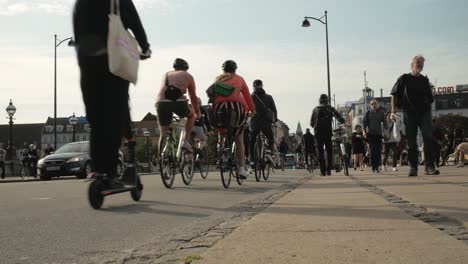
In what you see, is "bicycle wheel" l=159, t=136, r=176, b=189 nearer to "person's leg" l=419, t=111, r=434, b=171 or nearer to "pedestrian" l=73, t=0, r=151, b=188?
"pedestrian" l=73, t=0, r=151, b=188

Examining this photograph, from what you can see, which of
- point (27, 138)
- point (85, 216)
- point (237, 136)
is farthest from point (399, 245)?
point (27, 138)

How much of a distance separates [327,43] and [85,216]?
3540 centimetres

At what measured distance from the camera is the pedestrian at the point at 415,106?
10047 millimetres

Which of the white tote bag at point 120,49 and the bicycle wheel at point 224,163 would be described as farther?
the bicycle wheel at point 224,163

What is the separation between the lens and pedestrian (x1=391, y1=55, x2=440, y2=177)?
10.0m

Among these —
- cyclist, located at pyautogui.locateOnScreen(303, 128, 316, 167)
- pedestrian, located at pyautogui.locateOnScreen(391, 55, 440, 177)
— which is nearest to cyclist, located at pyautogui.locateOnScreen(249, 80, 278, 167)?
pedestrian, located at pyautogui.locateOnScreen(391, 55, 440, 177)

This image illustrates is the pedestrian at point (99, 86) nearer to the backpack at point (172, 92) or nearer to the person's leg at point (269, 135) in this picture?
the backpack at point (172, 92)

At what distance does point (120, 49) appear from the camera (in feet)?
15.4

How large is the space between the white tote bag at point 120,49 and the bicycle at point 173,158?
11.2ft

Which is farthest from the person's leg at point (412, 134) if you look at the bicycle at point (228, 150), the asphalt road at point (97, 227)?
the asphalt road at point (97, 227)

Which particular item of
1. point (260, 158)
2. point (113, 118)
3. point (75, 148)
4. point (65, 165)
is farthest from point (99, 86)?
point (75, 148)

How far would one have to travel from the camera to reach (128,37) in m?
4.87

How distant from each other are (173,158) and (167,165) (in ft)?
0.87

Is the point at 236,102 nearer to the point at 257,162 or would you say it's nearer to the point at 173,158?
the point at 173,158
